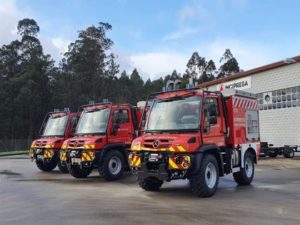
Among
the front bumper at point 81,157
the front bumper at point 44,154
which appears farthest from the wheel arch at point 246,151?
the front bumper at point 44,154

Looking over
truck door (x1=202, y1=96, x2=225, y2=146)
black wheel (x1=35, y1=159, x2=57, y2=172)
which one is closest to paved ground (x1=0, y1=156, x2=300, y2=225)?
truck door (x1=202, y1=96, x2=225, y2=146)

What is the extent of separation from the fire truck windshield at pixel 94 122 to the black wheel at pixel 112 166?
35.0 inches

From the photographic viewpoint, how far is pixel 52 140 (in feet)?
59.9

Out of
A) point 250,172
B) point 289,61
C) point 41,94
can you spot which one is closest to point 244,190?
point 250,172

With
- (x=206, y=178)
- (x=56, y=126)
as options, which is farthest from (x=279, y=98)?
(x=206, y=178)

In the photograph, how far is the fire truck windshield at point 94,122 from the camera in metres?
15.6

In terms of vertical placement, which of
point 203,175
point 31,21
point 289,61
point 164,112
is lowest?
point 203,175

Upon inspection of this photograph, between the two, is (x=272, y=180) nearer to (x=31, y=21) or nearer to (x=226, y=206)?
(x=226, y=206)

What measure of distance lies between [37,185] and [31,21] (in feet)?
205

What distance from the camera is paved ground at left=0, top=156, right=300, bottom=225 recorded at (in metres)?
8.39

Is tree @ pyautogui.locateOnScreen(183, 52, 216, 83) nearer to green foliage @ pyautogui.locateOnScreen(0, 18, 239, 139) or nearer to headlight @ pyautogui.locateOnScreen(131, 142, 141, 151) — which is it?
green foliage @ pyautogui.locateOnScreen(0, 18, 239, 139)

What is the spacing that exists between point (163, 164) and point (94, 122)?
5578 mm

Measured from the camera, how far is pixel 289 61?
81.7ft

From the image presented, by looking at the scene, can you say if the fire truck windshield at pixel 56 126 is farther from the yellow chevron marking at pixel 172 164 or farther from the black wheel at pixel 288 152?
the black wheel at pixel 288 152
